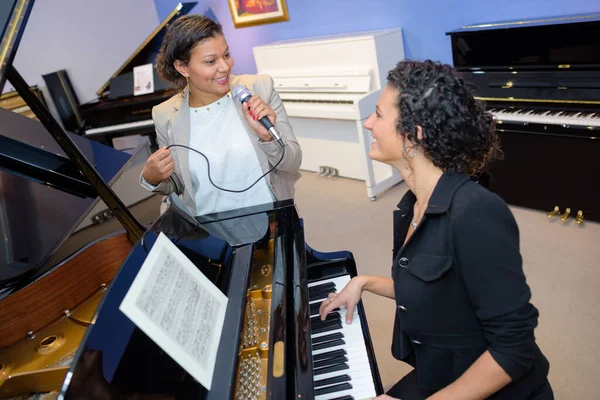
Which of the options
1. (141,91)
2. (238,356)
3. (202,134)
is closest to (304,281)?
(238,356)

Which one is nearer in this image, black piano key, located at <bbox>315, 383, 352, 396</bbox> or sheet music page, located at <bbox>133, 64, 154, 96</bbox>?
black piano key, located at <bbox>315, 383, 352, 396</bbox>

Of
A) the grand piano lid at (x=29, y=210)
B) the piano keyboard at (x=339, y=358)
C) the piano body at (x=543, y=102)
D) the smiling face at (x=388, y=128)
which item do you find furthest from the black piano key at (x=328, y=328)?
the piano body at (x=543, y=102)

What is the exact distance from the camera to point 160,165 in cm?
212

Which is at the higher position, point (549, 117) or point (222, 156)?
point (222, 156)

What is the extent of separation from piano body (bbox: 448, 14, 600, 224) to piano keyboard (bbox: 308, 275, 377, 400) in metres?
2.04

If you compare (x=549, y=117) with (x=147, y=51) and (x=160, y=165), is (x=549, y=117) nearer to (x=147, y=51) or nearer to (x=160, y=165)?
(x=160, y=165)

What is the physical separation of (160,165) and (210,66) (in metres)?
0.44

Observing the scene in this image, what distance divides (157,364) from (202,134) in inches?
48.6

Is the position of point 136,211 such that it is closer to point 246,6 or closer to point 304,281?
point 304,281

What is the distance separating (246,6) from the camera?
19.3ft

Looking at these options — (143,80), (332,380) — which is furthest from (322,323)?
(143,80)

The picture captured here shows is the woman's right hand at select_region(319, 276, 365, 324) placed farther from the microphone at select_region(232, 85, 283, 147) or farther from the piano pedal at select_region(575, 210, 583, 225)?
the piano pedal at select_region(575, 210, 583, 225)

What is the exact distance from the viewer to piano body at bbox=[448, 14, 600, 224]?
10.4 ft

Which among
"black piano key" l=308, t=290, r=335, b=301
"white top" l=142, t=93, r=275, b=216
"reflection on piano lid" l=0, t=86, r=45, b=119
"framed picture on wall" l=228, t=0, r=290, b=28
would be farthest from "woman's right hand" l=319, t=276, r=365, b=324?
"reflection on piano lid" l=0, t=86, r=45, b=119
